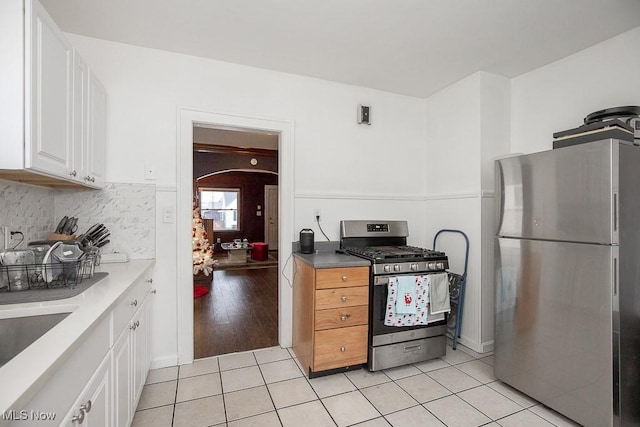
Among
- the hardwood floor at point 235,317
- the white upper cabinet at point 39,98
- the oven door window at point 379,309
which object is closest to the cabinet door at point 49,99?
the white upper cabinet at point 39,98

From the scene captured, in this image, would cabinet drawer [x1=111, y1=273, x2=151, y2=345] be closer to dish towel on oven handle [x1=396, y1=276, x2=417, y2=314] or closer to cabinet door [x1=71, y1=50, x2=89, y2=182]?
cabinet door [x1=71, y1=50, x2=89, y2=182]

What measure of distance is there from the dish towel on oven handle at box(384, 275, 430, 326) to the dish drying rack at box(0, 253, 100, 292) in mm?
1956

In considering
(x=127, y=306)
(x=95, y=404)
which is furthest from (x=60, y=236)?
(x=95, y=404)

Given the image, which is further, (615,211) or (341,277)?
(341,277)

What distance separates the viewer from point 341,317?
2.27 metres

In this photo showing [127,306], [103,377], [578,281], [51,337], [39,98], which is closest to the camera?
[51,337]

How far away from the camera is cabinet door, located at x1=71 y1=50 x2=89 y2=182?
169cm

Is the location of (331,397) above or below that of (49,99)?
below

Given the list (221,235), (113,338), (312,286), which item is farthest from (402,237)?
(221,235)

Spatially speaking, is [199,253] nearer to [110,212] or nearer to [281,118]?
[110,212]

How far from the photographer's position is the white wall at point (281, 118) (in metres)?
2.34

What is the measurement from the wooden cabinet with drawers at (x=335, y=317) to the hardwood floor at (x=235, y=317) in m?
0.79

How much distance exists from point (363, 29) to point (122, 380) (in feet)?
8.36

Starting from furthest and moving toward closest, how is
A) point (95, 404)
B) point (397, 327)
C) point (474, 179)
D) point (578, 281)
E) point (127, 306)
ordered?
point (474, 179)
point (397, 327)
point (578, 281)
point (127, 306)
point (95, 404)
